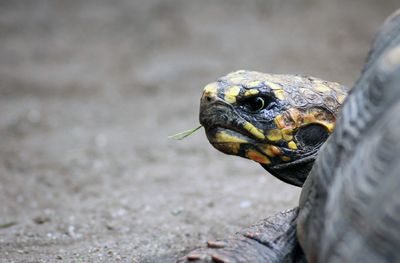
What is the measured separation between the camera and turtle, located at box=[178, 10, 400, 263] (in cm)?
143

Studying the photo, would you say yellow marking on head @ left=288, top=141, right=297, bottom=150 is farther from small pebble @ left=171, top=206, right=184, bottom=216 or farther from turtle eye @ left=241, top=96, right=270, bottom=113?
small pebble @ left=171, top=206, right=184, bottom=216

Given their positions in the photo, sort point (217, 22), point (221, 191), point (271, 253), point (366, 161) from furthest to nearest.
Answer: point (217, 22) < point (221, 191) < point (271, 253) < point (366, 161)

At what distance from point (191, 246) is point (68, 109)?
357cm

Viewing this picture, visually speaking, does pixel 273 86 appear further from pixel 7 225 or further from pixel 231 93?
pixel 7 225

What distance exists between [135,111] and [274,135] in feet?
12.6

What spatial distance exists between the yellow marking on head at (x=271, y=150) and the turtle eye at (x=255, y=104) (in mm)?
146

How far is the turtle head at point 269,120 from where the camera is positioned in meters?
2.29

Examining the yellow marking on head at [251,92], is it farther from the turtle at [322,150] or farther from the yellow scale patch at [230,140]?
the yellow scale patch at [230,140]

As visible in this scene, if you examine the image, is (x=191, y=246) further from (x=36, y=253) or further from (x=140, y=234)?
(x=36, y=253)

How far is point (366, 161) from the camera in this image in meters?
1.49

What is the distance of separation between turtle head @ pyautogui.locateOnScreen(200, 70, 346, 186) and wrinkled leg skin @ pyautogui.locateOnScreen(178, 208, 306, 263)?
0.31 meters

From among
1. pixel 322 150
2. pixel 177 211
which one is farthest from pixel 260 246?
pixel 177 211

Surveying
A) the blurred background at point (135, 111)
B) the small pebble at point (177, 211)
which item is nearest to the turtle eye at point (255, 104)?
the blurred background at point (135, 111)

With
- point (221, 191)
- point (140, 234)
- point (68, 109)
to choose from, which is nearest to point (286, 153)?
point (140, 234)
